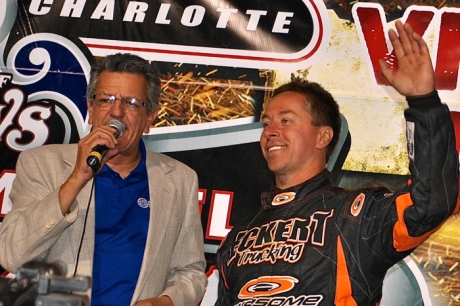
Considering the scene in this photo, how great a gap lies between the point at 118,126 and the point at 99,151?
18 cm

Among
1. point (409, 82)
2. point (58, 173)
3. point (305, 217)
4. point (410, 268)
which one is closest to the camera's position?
point (409, 82)

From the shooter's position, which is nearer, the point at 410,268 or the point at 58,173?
the point at 58,173

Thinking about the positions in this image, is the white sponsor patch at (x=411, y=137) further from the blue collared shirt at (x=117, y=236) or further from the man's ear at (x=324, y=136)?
the blue collared shirt at (x=117, y=236)

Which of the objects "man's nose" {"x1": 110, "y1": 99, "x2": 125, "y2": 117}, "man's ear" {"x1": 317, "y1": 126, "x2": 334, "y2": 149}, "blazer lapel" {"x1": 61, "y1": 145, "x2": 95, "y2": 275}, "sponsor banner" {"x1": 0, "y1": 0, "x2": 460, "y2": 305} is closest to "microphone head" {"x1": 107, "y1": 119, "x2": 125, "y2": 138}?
"man's nose" {"x1": 110, "y1": 99, "x2": 125, "y2": 117}

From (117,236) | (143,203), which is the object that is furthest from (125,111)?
(117,236)

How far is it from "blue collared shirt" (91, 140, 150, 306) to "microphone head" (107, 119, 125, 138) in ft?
0.82

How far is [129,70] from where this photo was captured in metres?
2.89

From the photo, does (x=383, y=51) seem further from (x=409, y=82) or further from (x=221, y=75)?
(x=409, y=82)

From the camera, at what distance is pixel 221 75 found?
11.6ft

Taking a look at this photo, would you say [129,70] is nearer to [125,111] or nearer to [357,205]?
[125,111]

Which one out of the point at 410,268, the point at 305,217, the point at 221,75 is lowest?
the point at 410,268

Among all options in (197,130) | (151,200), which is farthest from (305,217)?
(197,130)

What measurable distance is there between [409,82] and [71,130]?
1.78 m

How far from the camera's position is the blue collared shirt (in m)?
2.69
